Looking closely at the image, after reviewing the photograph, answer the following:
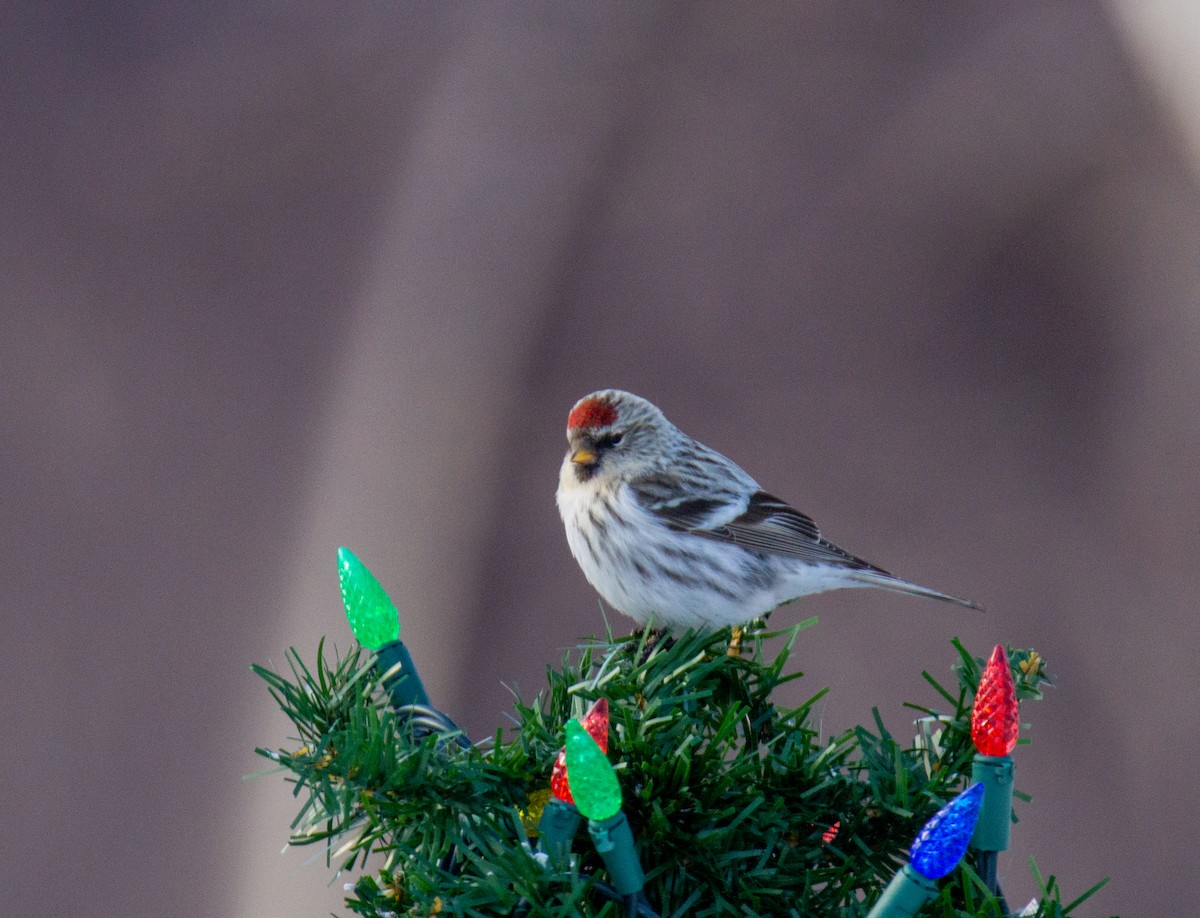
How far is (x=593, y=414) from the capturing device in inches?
32.4

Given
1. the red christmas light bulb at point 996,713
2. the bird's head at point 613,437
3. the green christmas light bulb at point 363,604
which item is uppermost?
the bird's head at point 613,437

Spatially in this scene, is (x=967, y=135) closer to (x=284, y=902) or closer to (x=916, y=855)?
(x=916, y=855)

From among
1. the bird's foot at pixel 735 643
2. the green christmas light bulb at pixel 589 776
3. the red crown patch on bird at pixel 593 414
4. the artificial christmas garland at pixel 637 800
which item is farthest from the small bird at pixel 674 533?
the green christmas light bulb at pixel 589 776

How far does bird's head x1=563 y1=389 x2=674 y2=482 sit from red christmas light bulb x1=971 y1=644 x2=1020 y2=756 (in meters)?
0.45

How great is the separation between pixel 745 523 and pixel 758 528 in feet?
0.03

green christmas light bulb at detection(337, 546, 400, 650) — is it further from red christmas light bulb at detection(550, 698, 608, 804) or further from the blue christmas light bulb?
the blue christmas light bulb

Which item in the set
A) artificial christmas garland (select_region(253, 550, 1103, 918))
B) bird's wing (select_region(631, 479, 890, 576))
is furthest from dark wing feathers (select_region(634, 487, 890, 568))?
artificial christmas garland (select_region(253, 550, 1103, 918))

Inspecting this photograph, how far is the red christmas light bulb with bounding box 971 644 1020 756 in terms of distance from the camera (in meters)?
0.40

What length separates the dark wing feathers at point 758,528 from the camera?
2.72 ft

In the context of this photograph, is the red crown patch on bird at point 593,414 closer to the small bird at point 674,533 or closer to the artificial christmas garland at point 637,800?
the small bird at point 674,533

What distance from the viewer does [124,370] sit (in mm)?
1256

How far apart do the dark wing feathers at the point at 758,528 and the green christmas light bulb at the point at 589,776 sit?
1.51ft

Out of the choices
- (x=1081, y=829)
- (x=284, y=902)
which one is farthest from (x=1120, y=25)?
(x=284, y=902)

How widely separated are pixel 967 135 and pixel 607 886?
0.96 m
